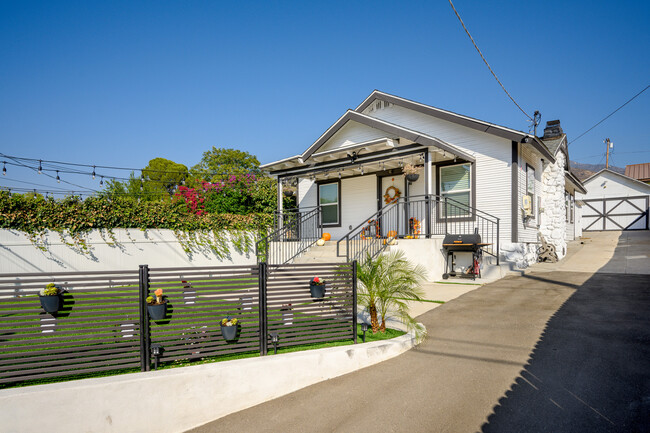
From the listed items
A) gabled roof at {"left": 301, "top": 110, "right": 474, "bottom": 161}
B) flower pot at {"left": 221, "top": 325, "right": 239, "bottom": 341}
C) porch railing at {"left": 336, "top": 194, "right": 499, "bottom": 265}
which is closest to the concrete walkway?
flower pot at {"left": 221, "top": 325, "right": 239, "bottom": 341}

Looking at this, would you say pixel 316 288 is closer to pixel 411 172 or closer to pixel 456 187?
pixel 411 172

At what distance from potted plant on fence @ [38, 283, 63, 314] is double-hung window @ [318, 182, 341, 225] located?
35.6 ft

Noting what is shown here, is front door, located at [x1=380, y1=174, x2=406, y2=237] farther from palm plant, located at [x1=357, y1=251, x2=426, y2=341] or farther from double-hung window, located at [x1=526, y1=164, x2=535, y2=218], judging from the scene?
palm plant, located at [x1=357, y1=251, x2=426, y2=341]

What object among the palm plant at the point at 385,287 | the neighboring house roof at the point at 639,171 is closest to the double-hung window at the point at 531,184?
the palm plant at the point at 385,287

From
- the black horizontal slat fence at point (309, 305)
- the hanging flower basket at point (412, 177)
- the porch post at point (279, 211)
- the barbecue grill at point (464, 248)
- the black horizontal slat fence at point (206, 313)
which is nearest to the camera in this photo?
the black horizontal slat fence at point (206, 313)

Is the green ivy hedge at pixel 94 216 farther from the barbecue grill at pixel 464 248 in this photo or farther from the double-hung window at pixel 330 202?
the barbecue grill at pixel 464 248

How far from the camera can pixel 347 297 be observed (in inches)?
191

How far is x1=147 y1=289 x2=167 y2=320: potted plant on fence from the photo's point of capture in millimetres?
3752

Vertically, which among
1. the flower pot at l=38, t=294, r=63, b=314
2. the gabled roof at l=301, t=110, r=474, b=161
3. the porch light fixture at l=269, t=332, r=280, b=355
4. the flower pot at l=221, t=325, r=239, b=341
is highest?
the gabled roof at l=301, t=110, r=474, b=161

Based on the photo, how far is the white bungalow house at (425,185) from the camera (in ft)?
33.4

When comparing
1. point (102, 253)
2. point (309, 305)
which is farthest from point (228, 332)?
point (102, 253)

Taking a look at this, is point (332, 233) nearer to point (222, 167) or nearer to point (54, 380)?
point (54, 380)

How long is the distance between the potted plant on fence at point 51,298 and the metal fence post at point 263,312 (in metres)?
1.97

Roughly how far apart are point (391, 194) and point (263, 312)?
9140mm
